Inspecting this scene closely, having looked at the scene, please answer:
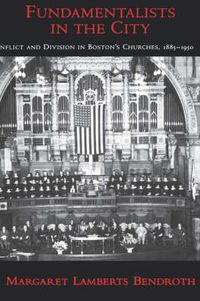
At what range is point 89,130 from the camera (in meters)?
19.4

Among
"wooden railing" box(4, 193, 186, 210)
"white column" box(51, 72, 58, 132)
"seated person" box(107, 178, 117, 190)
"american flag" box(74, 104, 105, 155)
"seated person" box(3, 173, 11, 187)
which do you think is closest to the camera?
"wooden railing" box(4, 193, 186, 210)

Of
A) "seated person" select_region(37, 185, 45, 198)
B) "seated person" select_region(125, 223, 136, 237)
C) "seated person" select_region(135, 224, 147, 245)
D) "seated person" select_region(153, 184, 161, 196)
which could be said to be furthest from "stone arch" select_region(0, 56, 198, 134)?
"seated person" select_region(125, 223, 136, 237)

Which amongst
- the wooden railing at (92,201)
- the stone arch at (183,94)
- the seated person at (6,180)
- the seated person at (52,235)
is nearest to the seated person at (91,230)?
the seated person at (52,235)

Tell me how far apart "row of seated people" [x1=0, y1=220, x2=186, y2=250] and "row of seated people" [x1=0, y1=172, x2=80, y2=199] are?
3.96 feet

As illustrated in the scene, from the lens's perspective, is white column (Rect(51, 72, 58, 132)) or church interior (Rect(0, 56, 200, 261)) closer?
church interior (Rect(0, 56, 200, 261))

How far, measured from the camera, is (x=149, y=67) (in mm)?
20141

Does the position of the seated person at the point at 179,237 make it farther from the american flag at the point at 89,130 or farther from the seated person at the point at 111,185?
the american flag at the point at 89,130

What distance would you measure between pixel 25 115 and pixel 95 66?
2827 millimetres

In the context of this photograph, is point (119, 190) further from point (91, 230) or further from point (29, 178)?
point (29, 178)

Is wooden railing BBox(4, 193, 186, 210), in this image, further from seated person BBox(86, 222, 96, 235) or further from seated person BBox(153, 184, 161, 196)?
seated person BBox(86, 222, 96, 235)

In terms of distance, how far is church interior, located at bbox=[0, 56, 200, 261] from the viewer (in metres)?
18.1

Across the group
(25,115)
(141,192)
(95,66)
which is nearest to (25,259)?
(141,192)

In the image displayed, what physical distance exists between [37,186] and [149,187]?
342cm
